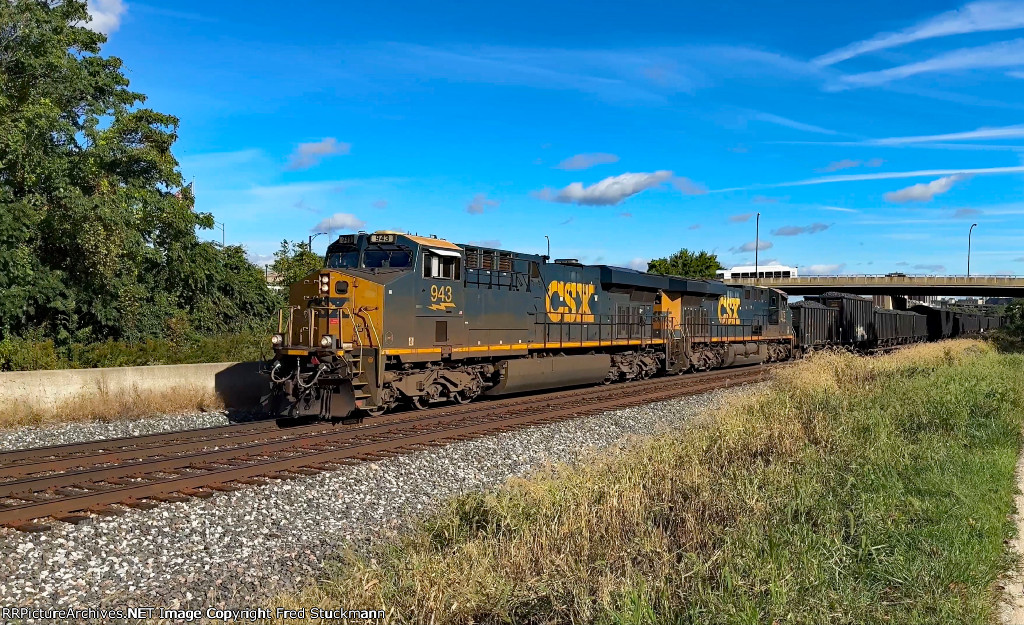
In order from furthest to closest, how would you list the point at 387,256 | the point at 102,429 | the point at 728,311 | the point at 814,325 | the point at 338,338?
the point at 814,325, the point at 728,311, the point at 387,256, the point at 338,338, the point at 102,429

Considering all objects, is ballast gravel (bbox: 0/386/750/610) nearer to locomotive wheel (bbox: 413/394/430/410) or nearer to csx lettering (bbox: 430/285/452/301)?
locomotive wheel (bbox: 413/394/430/410)

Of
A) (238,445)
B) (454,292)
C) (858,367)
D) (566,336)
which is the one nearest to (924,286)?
(858,367)

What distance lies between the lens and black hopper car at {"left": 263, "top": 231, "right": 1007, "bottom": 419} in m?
12.1

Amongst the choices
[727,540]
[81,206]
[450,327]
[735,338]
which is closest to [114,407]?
[81,206]

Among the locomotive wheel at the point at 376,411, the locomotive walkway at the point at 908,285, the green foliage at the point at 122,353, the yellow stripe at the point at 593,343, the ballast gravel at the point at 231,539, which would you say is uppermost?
Answer: the locomotive walkway at the point at 908,285

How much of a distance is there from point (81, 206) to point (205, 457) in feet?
29.7

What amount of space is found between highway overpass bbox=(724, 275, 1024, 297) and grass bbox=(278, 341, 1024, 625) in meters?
58.3

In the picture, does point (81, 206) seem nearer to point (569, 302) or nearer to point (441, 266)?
point (441, 266)

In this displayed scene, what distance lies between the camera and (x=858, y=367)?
17953 mm

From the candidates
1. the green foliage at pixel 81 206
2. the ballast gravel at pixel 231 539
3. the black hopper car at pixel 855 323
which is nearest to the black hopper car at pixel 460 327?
the ballast gravel at pixel 231 539

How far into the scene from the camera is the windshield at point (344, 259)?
13.6 metres

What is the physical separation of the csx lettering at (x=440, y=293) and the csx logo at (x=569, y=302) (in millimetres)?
3861

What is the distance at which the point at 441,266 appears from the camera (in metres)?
13.6

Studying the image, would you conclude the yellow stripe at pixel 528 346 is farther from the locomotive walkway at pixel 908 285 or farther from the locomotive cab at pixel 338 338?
the locomotive walkway at pixel 908 285
